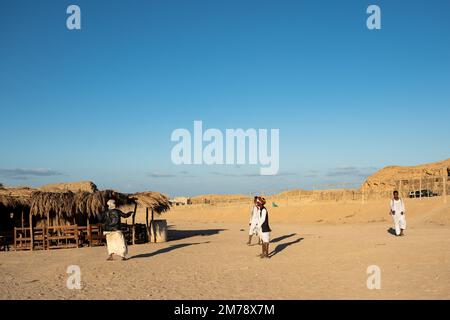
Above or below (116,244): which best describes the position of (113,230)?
above

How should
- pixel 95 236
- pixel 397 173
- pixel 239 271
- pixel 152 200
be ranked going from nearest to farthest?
pixel 239 271
pixel 95 236
pixel 152 200
pixel 397 173

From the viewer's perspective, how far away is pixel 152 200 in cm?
2009

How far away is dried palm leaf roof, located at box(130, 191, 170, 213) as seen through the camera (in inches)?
783

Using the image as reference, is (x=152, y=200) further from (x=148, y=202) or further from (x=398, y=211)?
(x=398, y=211)

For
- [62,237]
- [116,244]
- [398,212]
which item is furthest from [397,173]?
[116,244]

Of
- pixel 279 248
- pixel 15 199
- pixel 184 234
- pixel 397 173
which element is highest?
pixel 397 173

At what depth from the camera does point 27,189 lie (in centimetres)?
2025

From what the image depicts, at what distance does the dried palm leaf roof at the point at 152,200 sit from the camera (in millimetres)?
19891

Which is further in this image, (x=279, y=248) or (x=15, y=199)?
(x=15, y=199)

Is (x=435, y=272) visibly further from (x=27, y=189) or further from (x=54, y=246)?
(x=27, y=189)

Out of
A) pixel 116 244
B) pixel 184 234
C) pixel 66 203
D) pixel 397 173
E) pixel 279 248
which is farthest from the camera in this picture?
pixel 397 173
